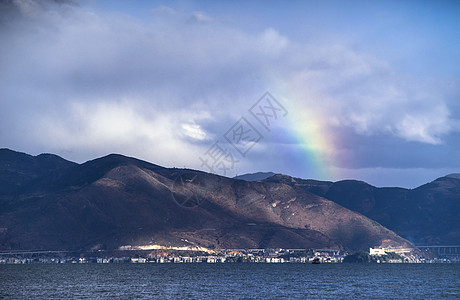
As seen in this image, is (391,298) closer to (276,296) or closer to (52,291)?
(276,296)

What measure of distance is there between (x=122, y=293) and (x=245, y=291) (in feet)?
117

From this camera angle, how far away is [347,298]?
16100cm

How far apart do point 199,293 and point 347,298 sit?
40014 millimetres

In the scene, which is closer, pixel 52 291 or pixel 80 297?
pixel 80 297

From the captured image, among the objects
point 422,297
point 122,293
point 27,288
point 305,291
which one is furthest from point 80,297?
point 422,297

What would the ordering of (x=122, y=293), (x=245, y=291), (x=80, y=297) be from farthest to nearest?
(x=245, y=291) → (x=122, y=293) → (x=80, y=297)

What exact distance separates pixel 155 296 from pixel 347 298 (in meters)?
49.6

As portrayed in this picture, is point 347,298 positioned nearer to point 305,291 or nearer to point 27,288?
point 305,291

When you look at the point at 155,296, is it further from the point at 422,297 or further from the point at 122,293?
the point at 422,297

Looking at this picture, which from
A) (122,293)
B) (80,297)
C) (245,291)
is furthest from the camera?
(245,291)

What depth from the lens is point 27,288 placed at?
191 metres

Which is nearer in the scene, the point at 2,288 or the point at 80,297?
the point at 80,297

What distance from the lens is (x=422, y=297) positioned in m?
171

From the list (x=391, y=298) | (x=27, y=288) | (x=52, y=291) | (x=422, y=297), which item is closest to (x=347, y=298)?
(x=391, y=298)
